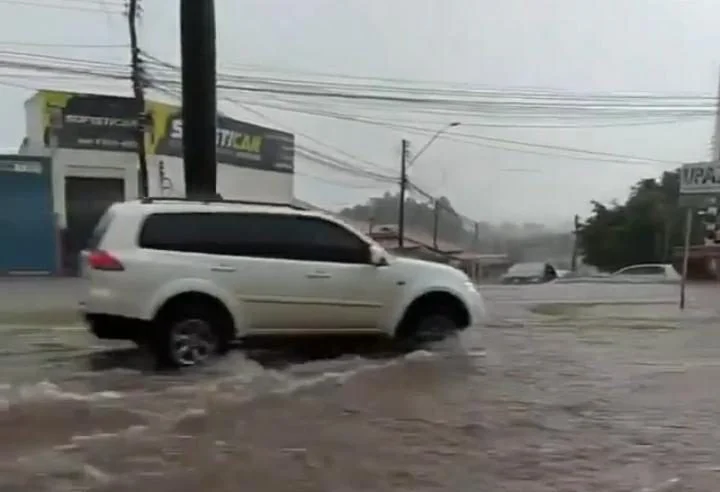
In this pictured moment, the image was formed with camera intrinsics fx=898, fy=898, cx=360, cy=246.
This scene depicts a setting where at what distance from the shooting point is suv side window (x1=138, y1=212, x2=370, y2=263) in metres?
9.81

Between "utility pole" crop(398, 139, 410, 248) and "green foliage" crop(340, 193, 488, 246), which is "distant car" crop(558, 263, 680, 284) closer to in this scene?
"utility pole" crop(398, 139, 410, 248)

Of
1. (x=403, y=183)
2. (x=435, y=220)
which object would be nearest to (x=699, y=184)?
(x=403, y=183)

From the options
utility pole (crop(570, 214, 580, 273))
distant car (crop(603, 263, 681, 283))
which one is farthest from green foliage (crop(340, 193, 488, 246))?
distant car (crop(603, 263, 681, 283))

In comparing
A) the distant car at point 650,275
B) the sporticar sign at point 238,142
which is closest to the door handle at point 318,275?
the distant car at point 650,275

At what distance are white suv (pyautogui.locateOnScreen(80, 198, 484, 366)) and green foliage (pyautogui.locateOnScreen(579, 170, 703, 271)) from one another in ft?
139

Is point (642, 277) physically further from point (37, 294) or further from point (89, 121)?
point (37, 294)

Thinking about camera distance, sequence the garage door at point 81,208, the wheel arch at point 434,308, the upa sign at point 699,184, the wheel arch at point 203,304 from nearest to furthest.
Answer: the wheel arch at point 203,304 → the wheel arch at point 434,308 → the upa sign at point 699,184 → the garage door at point 81,208

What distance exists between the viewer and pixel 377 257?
10602 millimetres

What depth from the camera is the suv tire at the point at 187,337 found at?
31.7 ft

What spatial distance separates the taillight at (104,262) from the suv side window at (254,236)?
1.07 ft

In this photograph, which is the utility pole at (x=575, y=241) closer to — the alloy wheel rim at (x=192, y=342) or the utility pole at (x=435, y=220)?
the utility pole at (x=435, y=220)

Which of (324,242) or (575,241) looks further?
(575,241)

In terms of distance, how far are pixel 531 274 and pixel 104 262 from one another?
31408 mm

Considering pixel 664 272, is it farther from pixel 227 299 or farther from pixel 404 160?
pixel 227 299
